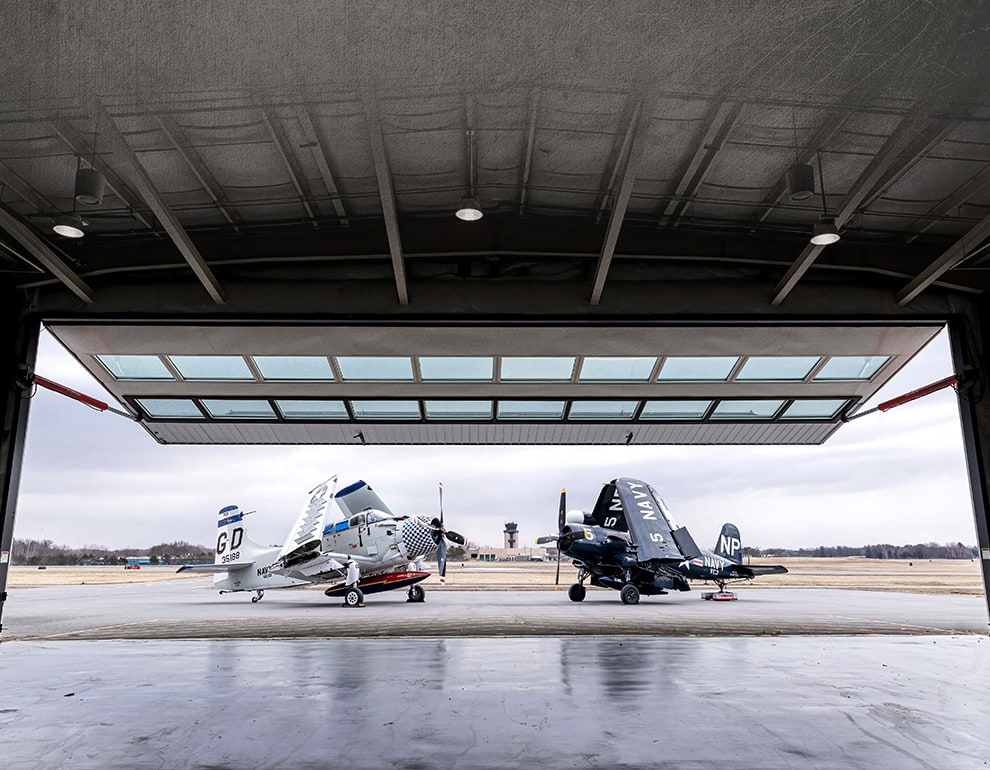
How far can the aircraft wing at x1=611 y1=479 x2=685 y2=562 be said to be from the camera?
68.1ft

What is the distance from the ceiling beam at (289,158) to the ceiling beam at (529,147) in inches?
85.3

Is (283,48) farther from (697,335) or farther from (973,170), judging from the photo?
(697,335)

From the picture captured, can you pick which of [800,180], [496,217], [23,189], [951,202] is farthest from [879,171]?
[23,189]

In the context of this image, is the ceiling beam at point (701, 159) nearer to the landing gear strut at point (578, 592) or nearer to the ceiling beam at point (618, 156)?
the ceiling beam at point (618, 156)

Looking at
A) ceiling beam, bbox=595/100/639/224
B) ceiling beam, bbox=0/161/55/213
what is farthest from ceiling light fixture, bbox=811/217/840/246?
ceiling beam, bbox=0/161/55/213

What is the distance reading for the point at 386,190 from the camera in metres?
6.73

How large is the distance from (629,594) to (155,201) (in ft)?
61.4

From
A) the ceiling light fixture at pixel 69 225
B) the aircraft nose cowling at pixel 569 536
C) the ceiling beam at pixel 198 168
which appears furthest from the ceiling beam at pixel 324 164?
the aircraft nose cowling at pixel 569 536

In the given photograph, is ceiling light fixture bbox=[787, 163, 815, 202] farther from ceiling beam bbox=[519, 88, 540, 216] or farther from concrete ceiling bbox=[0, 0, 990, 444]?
ceiling beam bbox=[519, 88, 540, 216]

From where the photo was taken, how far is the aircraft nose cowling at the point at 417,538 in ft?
72.7

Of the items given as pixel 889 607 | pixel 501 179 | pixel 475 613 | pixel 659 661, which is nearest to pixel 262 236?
pixel 501 179

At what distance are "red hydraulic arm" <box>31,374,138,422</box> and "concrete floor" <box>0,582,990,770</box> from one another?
3937 millimetres

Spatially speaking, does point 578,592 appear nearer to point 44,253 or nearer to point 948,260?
point 948,260

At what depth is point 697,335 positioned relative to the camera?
10297 millimetres
